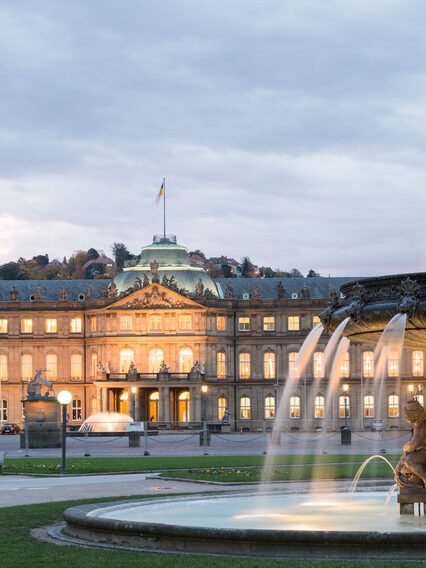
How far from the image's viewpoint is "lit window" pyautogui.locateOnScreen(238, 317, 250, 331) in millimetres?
107562

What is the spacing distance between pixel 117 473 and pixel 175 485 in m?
6.31

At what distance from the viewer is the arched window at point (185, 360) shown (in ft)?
342

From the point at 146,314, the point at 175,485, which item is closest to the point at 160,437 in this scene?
the point at 146,314

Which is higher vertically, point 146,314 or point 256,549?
point 146,314

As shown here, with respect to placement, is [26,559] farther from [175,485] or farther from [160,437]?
Result: [160,437]

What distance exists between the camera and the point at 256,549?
15.9 metres

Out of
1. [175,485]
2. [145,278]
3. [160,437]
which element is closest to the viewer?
[175,485]

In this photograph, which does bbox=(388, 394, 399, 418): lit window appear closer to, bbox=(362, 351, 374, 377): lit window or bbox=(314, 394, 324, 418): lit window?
A: bbox=(362, 351, 374, 377): lit window

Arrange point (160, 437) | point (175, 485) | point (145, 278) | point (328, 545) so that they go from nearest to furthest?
1. point (328, 545)
2. point (175, 485)
3. point (160, 437)
4. point (145, 278)

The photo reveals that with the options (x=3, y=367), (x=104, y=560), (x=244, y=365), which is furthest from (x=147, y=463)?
(x=3, y=367)

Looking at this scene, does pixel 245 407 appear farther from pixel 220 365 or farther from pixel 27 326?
pixel 27 326

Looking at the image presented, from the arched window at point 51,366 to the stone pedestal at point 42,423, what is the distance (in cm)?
5047

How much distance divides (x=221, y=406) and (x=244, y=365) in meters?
4.80

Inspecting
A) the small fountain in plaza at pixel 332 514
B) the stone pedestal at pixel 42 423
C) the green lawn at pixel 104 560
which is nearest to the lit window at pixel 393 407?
the stone pedestal at pixel 42 423
